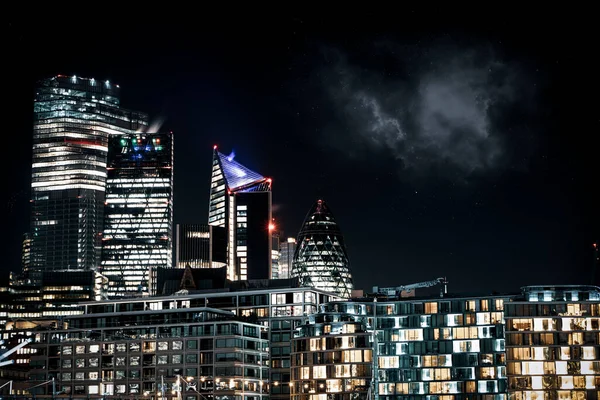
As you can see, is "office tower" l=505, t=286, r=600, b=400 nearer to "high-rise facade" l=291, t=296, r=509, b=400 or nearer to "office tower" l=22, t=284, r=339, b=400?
"high-rise facade" l=291, t=296, r=509, b=400

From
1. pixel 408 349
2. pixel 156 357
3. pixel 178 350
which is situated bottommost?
pixel 156 357

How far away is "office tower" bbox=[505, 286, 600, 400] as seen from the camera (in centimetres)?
16812

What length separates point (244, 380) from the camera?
569ft

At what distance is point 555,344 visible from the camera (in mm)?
169625

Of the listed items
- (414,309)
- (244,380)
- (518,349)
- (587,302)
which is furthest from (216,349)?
(587,302)

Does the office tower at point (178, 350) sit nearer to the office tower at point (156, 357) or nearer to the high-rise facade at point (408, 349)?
the office tower at point (156, 357)

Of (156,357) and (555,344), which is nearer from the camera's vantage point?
(555,344)

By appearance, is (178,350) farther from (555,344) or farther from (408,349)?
(555,344)

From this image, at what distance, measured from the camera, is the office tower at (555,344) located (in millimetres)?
168125

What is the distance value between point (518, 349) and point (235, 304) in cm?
5849

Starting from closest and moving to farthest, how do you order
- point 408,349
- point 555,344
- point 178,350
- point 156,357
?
1. point 555,344
2. point 178,350
3. point 156,357
4. point 408,349

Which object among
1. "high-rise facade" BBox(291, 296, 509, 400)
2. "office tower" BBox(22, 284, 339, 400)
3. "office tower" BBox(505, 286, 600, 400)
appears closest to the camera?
"office tower" BBox(505, 286, 600, 400)

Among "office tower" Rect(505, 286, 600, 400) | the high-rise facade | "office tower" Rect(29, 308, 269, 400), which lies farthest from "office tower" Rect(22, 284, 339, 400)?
"office tower" Rect(505, 286, 600, 400)

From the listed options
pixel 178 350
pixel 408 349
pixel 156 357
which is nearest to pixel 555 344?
pixel 408 349
